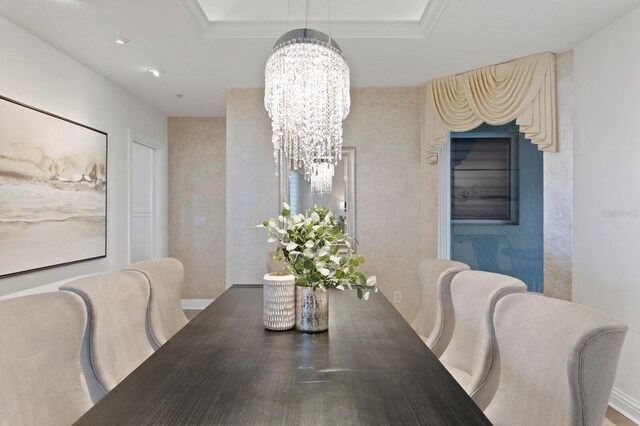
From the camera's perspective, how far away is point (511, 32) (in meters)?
2.71

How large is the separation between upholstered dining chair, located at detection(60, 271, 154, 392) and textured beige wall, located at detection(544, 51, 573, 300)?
2913 mm

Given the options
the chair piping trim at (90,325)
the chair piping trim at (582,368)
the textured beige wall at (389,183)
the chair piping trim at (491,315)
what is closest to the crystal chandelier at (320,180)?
the textured beige wall at (389,183)

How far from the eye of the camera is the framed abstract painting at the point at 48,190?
2562mm

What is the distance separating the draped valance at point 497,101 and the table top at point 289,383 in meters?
2.31

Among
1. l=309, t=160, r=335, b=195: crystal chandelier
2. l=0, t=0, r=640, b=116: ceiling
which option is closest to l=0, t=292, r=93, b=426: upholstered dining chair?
l=0, t=0, r=640, b=116: ceiling

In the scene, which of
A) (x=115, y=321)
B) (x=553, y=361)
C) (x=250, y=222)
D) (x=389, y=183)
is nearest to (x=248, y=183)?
(x=250, y=222)

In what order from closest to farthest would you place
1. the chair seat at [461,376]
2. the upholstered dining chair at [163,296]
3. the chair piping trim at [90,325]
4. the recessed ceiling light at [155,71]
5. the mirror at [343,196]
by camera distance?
the chair piping trim at [90,325], the chair seat at [461,376], the upholstered dining chair at [163,296], the recessed ceiling light at [155,71], the mirror at [343,196]

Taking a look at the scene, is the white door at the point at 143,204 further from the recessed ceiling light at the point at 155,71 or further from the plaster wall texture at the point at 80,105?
the recessed ceiling light at the point at 155,71

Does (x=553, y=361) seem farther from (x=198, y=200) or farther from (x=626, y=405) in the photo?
(x=198, y=200)

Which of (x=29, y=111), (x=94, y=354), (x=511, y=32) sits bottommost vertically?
(x=94, y=354)

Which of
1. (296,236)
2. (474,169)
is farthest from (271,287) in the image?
(474,169)

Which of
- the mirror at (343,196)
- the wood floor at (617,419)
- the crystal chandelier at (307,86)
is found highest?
the crystal chandelier at (307,86)

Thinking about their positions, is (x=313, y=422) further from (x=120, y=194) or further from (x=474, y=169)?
(x=120, y=194)

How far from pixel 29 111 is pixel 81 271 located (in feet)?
4.44
